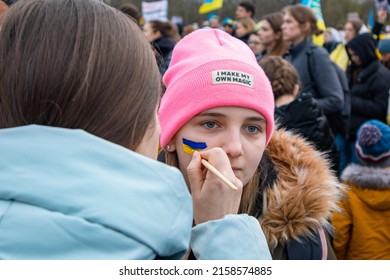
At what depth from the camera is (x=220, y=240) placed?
4.36 feet

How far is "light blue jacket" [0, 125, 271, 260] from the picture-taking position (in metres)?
1.08

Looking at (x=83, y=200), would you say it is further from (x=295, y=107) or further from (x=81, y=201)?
(x=295, y=107)

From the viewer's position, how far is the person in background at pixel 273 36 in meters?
6.56

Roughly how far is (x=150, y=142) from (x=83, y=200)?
0.27m

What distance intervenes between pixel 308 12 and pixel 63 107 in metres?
5.28

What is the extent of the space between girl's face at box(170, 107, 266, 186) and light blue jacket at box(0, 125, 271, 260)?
31.3 inches

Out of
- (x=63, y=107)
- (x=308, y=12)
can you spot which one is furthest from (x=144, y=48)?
(x=308, y=12)

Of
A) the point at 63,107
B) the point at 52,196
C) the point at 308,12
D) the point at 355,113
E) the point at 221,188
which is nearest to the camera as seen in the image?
the point at 52,196

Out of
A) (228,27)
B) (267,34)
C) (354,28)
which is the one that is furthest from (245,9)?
(267,34)

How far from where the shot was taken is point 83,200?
1088 mm

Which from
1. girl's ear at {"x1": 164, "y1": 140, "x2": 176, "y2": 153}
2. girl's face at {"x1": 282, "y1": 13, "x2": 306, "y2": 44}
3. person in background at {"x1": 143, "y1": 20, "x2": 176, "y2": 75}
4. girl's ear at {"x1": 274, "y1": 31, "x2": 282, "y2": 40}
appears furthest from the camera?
person in background at {"x1": 143, "y1": 20, "x2": 176, "y2": 75}

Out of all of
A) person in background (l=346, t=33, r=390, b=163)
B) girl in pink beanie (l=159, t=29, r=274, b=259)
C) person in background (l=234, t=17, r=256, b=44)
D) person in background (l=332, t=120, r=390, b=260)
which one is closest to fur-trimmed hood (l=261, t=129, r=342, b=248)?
girl in pink beanie (l=159, t=29, r=274, b=259)

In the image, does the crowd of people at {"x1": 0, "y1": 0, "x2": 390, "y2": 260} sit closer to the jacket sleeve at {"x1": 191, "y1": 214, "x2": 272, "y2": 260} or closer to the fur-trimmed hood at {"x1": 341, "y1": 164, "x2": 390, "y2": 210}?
the jacket sleeve at {"x1": 191, "y1": 214, "x2": 272, "y2": 260}
